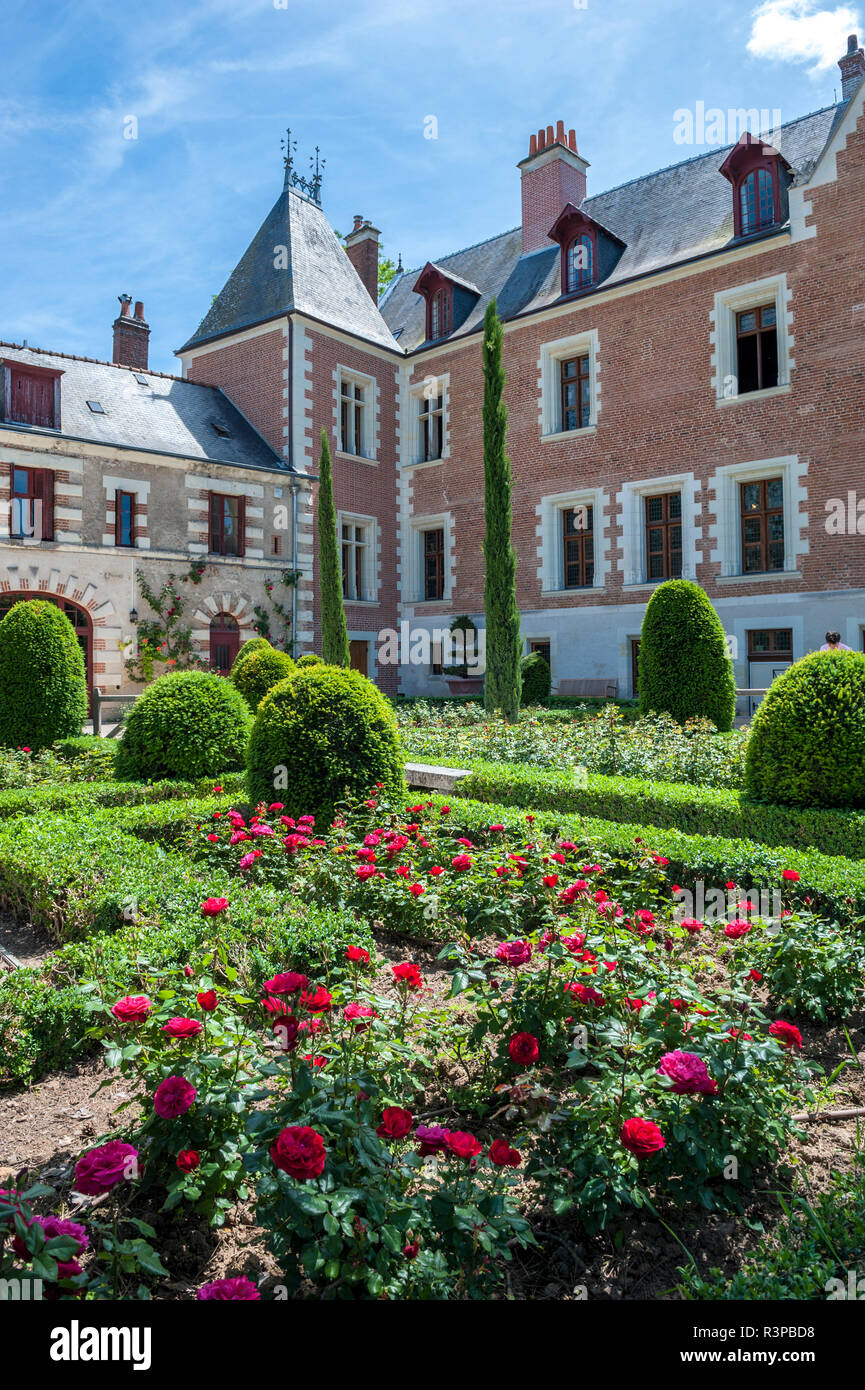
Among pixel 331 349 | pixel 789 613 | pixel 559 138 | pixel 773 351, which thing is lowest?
pixel 789 613

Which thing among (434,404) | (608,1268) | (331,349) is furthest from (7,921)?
(434,404)

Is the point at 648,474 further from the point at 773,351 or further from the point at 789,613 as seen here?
the point at 789,613

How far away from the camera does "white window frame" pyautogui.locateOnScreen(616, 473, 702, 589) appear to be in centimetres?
1705

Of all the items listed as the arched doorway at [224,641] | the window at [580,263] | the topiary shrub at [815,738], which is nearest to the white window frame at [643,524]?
the window at [580,263]

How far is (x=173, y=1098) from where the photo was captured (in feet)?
6.68

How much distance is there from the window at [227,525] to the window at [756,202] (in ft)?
40.1

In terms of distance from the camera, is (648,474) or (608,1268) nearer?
(608,1268)

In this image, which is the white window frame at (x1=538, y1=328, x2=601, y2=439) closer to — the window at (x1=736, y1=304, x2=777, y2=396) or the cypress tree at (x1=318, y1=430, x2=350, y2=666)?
the window at (x1=736, y1=304, x2=777, y2=396)

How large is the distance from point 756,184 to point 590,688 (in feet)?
35.5

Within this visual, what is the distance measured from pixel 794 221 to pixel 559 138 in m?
7.94

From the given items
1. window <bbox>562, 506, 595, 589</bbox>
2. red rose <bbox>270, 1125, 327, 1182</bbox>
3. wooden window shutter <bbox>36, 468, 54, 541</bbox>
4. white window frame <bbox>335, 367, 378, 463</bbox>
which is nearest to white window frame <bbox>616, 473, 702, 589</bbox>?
window <bbox>562, 506, 595, 589</bbox>

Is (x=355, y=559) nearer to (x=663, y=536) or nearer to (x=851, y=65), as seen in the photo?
(x=663, y=536)
